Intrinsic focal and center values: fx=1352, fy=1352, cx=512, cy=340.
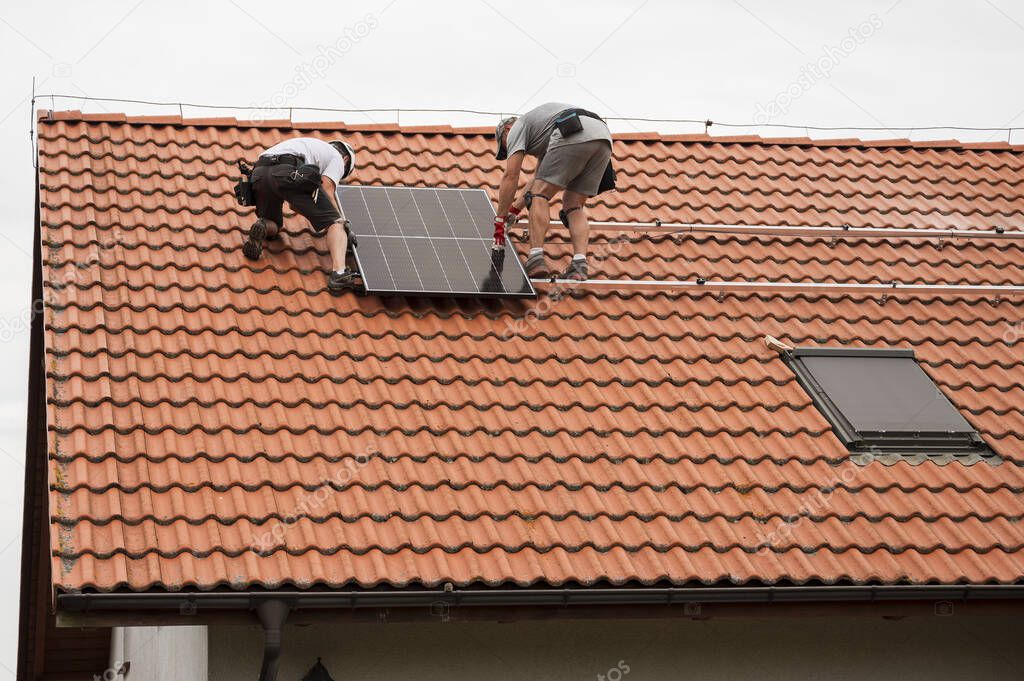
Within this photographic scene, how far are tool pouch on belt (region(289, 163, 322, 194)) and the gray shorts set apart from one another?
5.21ft

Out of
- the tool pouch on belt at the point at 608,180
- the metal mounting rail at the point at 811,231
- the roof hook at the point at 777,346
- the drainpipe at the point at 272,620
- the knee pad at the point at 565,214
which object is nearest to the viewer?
the drainpipe at the point at 272,620

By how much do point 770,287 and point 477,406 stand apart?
2.67 m

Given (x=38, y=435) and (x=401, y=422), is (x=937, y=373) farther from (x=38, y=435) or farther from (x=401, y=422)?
(x=38, y=435)

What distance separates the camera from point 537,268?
9.41m

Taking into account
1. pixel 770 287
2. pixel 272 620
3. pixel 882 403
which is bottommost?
pixel 272 620

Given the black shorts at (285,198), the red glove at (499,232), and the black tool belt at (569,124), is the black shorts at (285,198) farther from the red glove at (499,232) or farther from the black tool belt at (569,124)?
the black tool belt at (569,124)

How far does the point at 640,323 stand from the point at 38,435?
17.6 feet

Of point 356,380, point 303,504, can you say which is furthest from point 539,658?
point 356,380

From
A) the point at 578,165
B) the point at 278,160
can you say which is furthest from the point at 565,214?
the point at 278,160

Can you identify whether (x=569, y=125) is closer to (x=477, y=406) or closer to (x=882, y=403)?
(x=477, y=406)

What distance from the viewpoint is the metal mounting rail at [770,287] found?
9.35 metres

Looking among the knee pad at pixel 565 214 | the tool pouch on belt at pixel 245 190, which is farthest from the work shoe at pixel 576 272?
the tool pouch on belt at pixel 245 190

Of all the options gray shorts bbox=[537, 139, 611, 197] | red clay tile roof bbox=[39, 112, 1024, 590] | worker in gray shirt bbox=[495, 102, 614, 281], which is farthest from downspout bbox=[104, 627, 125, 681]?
gray shorts bbox=[537, 139, 611, 197]

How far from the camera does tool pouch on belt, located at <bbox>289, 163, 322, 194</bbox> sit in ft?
30.0
